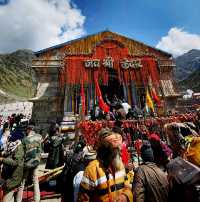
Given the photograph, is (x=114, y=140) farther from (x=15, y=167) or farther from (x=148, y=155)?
(x=15, y=167)

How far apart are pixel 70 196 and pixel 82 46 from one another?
15593 millimetres

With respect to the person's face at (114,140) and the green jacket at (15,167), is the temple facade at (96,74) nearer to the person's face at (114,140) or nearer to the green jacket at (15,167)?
the green jacket at (15,167)

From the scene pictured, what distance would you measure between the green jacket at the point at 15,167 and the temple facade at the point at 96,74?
35.3 ft

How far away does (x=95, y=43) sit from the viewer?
18312 millimetres

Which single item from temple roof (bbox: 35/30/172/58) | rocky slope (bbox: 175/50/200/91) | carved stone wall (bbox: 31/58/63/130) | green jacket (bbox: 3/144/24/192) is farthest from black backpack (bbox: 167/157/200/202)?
rocky slope (bbox: 175/50/200/91)

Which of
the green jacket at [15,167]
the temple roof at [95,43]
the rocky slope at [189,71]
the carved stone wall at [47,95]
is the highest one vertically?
the rocky slope at [189,71]

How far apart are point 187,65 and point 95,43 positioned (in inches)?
3958

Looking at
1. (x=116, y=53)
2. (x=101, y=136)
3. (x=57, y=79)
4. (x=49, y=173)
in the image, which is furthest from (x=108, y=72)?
(x=101, y=136)

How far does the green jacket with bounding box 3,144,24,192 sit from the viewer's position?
4.52 meters

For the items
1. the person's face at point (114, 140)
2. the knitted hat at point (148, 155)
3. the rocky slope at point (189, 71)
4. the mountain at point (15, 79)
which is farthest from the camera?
the mountain at point (15, 79)

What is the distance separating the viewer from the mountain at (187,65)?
3713 inches

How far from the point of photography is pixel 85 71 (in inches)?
659

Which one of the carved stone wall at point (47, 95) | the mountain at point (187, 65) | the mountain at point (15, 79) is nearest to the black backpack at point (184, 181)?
the carved stone wall at point (47, 95)

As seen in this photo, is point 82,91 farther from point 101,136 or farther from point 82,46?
point 101,136
